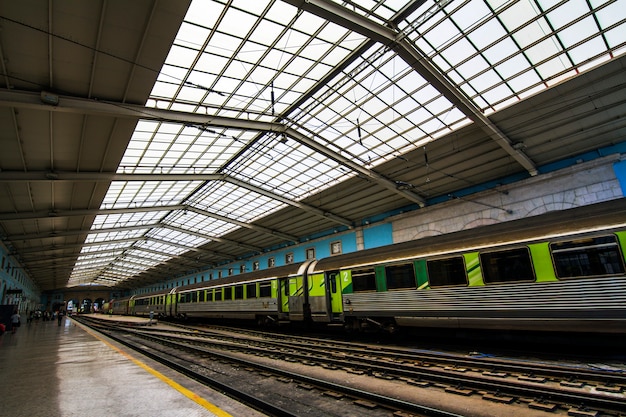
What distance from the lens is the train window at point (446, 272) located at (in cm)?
930

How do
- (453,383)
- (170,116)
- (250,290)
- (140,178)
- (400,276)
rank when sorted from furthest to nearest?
(140,178) → (250,290) → (170,116) → (400,276) → (453,383)

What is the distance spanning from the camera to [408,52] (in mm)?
12086

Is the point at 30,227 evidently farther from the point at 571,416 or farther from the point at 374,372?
the point at 571,416

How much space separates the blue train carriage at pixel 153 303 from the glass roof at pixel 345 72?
594 inches

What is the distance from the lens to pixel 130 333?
18688 mm

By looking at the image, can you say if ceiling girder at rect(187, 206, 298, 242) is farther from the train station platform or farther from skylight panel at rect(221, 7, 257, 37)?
the train station platform

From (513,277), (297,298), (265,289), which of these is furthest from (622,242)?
(265,289)

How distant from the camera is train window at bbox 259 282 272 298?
56.1 ft

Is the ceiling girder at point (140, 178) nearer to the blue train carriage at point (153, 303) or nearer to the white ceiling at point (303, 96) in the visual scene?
the white ceiling at point (303, 96)

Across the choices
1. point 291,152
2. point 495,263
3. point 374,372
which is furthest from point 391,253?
point 291,152

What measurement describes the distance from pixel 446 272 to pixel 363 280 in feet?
10.4

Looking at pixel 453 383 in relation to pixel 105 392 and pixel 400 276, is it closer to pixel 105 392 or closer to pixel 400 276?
pixel 400 276

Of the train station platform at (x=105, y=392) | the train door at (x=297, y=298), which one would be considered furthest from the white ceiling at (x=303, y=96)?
the train station platform at (x=105, y=392)

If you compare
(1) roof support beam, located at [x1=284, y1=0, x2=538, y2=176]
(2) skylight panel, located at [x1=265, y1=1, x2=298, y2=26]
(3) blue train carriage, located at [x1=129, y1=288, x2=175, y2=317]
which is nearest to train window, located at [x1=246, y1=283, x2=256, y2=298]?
(2) skylight panel, located at [x1=265, y1=1, x2=298, y2=26]
